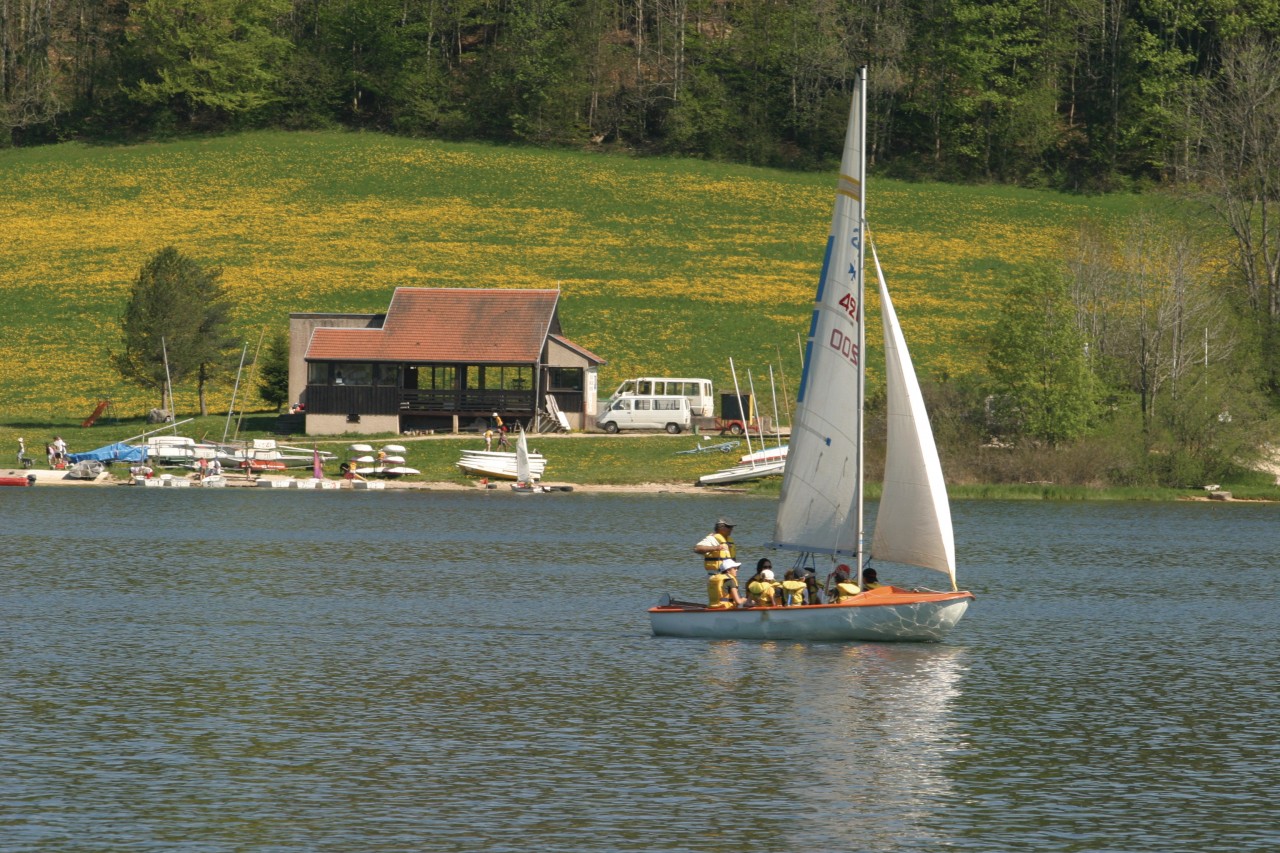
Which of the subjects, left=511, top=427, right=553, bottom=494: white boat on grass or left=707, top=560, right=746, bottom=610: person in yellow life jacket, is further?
left=511, top=427, right=553, bottom=494: white boat on grass

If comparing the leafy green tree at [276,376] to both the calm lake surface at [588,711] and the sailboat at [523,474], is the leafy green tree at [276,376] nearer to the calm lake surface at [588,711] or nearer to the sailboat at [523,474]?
the sailboat at [523,474]

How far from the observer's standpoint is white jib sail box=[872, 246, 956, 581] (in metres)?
31.9

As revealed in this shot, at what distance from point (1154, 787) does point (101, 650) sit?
20259 millimetres

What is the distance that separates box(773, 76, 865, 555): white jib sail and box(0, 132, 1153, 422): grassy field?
52972mm

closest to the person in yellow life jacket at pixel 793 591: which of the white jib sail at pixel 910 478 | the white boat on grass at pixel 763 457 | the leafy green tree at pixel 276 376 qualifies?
the white jib sail at pixel 910 478

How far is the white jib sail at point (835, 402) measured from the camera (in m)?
31.7

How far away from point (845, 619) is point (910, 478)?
119 inches

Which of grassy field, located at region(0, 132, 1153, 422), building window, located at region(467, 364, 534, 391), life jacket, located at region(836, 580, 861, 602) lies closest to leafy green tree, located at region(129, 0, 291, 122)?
grassy field, located at region(0, 132, 1153, 422)

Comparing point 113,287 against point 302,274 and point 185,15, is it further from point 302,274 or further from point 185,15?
point 185,15

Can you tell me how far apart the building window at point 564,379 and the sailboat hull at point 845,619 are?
5221 centimetres

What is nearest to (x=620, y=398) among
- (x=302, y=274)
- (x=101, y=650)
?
(x=302, y=274)

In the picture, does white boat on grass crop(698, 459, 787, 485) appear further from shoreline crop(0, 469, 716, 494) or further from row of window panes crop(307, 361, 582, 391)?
row of window panes crop(307, 361, 582, 391)

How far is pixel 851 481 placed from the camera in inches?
1288

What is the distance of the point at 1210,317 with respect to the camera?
76.8m
